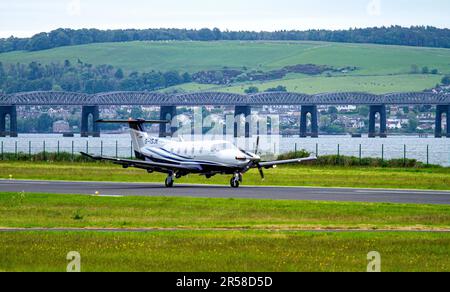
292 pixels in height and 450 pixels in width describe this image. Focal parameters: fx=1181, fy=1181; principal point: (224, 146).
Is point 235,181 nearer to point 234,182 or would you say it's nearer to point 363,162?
point 234,182

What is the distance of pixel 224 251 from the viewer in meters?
35.6

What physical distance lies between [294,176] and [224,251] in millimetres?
48451

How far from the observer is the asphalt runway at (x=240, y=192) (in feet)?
194

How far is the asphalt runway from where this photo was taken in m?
59.2

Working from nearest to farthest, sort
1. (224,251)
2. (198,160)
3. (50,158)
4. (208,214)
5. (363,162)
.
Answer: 1. (224,251)
2. (208,214)
3. (198,160)
4. (363,162)
5. (50,158)

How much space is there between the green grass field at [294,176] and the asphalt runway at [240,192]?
5647 mm

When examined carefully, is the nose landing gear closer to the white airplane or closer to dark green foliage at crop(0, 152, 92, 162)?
the white airplane

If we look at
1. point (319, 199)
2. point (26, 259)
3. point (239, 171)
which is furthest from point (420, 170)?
point (26, 259)

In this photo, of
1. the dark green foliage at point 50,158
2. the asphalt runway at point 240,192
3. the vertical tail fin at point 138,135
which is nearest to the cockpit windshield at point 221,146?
the asphalt runway at point 240,192

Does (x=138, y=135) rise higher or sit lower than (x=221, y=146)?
higher

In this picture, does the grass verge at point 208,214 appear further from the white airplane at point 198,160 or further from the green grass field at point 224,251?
the white airplane at point 198,160

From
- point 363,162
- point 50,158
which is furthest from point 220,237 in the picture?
point 50,158
